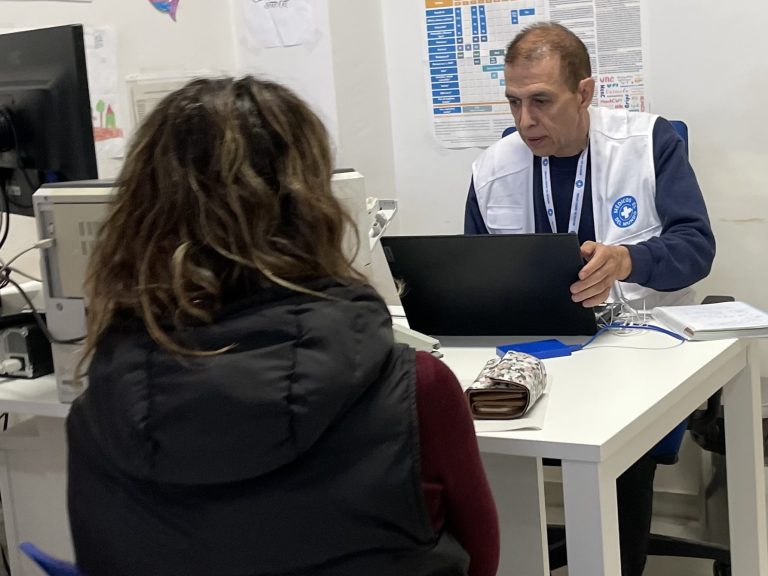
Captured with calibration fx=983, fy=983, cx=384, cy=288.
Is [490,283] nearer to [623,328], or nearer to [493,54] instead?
[623,328]

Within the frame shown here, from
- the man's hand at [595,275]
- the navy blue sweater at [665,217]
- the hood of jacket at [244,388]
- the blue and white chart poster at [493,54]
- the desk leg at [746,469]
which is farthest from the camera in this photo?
the blue and white chart poster at [493,54]

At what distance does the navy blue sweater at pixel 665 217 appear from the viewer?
222cm

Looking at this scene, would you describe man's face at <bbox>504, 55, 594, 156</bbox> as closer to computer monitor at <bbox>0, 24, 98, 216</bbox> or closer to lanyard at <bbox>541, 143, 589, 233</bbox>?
lanyard at <bbox>541, 143, 589, 233</bbox>

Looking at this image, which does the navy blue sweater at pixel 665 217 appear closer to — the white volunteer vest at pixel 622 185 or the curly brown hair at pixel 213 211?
the white volunteer vest at pixel 622 185

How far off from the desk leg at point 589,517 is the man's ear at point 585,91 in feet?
4.28

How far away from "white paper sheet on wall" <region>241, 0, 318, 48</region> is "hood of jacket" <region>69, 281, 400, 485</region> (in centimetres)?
224

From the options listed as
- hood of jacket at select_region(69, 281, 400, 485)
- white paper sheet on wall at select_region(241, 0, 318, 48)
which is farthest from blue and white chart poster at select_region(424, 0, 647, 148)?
hood of jacket at select_region(69, 281, 400, 485)

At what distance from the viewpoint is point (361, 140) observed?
3.23 meters

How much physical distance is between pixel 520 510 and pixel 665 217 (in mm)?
1050

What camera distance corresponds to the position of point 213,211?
3.56ft

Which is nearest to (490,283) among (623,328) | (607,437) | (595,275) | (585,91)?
(595,275)

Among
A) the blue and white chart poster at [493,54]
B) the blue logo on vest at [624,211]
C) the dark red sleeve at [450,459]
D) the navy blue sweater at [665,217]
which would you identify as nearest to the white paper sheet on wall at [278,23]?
the blue and white chart poster at [493,54]

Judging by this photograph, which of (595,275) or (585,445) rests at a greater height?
(595,275)

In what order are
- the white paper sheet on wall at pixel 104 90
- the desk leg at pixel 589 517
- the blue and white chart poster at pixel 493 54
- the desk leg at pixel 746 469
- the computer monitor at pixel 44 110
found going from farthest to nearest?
the blue and white chart poster at pixel 493 54 → the white paper sheet on wall at pixel 104 90 → the desk leg at pixel 746 469 → the computer monitor at pixel 44 110 → the desk leg at pixel 589 517
